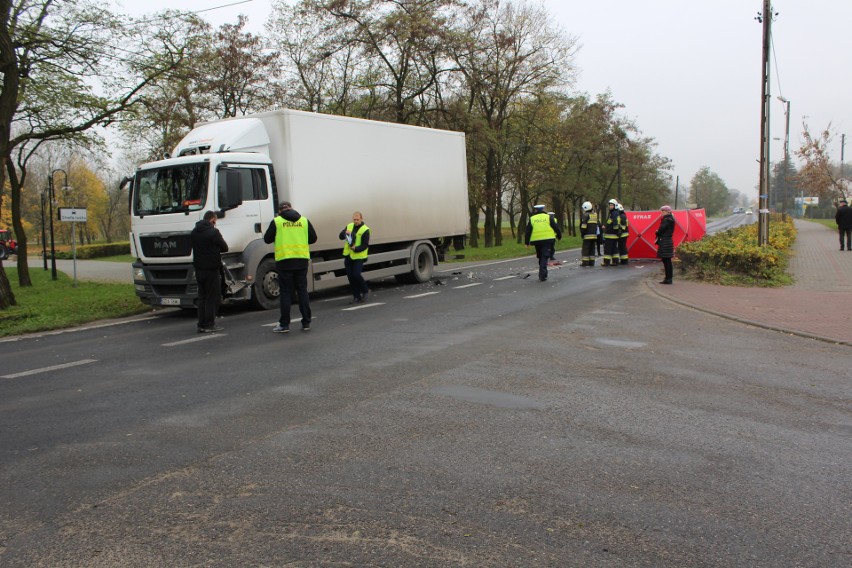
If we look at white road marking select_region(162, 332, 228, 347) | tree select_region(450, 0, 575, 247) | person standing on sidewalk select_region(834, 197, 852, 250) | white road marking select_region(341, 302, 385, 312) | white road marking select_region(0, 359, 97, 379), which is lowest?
white road marking select_region(341, 302, 385, 312)

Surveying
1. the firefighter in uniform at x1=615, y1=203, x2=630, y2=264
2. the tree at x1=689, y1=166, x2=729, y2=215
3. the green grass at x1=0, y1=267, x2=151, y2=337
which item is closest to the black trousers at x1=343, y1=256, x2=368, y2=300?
the green grass at x1=0, y1=267, x2=151, y2=337

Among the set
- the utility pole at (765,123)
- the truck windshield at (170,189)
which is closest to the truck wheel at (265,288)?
the truck windshield at (170,189)

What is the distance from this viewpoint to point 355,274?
43.3 feet

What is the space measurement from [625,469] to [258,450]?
2.43 meters

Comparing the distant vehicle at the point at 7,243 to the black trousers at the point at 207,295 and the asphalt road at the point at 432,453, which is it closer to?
the black trousers at the point at 207,295

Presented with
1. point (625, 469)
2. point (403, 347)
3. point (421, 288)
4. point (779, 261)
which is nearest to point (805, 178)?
point (779, 261)

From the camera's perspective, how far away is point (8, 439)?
496 cm

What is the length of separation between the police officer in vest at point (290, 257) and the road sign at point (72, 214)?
1341cm

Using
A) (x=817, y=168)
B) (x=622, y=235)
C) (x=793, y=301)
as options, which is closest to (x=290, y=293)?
(x=793, y=301)

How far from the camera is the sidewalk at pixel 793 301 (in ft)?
31.6

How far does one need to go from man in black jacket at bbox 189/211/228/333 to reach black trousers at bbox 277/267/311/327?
1072mm

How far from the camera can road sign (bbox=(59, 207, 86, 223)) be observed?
20.5 metres

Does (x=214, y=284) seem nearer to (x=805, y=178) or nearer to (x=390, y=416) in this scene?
(x=390, y=416)

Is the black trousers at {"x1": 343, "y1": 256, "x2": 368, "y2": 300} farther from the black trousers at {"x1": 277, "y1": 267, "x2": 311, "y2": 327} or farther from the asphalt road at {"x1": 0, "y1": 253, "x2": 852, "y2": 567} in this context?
the asphalt road at {"x1": 0, "y1": 253, "x2": 852, "y2": 567}
